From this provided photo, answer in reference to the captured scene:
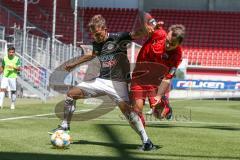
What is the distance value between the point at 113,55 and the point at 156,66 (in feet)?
4.87

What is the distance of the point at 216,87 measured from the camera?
3641 centimetres

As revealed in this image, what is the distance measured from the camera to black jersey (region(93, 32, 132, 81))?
900cm

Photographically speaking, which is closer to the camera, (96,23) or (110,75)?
(96,23)

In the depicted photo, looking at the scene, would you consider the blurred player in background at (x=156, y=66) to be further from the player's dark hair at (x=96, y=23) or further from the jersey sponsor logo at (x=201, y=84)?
the jersey sponsor logo at (x=201, y=84)

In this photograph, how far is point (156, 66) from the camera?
10.4 meters

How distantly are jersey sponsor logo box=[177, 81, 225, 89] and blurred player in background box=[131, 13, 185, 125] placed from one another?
25.7 meters

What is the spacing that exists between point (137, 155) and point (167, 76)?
175 cm

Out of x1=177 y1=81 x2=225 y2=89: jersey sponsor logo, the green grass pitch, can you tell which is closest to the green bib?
the green grass pitch

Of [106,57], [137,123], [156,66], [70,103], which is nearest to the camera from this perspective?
[137,123]

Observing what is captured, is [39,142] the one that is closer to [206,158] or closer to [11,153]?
[11,153]

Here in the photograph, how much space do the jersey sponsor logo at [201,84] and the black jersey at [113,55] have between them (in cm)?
2725

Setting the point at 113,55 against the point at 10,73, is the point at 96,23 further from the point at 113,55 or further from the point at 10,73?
the point at 10,73

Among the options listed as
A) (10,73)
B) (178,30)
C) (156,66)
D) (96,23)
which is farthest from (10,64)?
(178,30)

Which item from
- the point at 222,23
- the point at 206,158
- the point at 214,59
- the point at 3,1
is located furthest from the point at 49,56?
the point at 206,158
